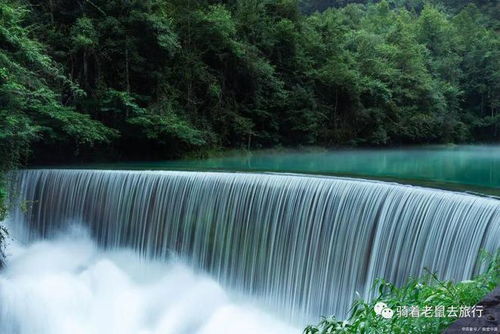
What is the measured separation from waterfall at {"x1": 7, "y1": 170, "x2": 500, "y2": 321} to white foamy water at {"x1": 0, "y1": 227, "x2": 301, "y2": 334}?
0.30 metres

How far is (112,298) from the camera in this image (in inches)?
346

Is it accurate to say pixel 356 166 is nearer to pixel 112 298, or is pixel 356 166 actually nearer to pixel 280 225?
pixel 280 225

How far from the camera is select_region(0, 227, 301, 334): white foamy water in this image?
7988mm

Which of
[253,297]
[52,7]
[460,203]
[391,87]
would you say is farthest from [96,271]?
[391,87]

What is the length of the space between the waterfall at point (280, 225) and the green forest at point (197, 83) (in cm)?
167

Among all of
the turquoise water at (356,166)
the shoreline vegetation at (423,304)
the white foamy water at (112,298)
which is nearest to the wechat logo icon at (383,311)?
the shoreline vegetation at (423,304)

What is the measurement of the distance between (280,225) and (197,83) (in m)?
10.2

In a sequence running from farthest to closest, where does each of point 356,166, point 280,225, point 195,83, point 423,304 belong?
point 195,83 → point 356,166 → point 280,225 → point 423,304

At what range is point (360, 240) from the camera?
7.07m

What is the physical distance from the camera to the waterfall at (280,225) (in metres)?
6.17

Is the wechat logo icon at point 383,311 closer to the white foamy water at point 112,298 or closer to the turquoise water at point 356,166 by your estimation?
the white foamy water at point 112,298

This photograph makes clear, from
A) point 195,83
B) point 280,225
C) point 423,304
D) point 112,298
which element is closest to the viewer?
point 423,304

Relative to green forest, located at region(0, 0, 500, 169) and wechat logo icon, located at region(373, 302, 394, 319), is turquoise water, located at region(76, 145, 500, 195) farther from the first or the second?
wechat logo icon, located at region(373, 302, 394, 319)

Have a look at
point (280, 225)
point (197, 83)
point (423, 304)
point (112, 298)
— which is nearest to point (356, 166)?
point (197, 83)
